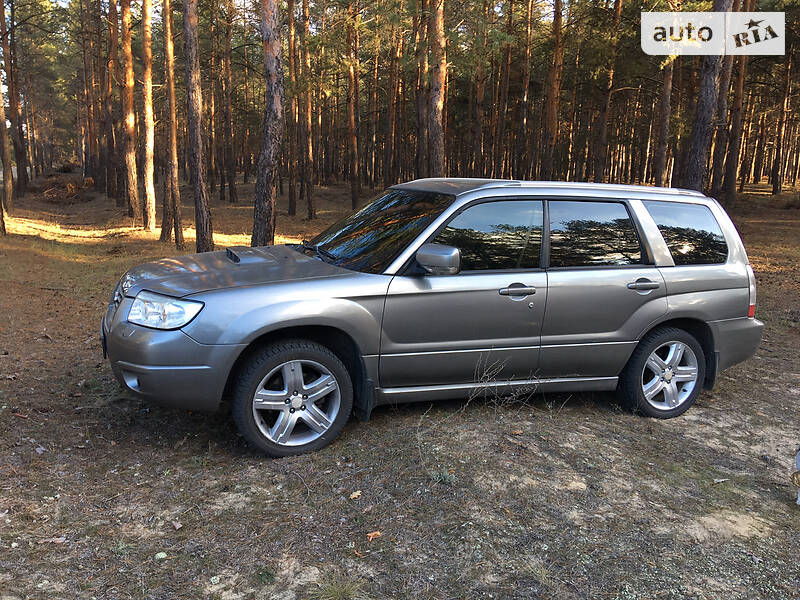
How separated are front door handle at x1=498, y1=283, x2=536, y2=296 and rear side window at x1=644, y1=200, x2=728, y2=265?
1.42 m

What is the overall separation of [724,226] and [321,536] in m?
4.35

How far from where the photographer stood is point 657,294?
206 inches

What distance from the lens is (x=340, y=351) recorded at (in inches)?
181

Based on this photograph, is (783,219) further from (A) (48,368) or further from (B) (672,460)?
(A) (48,368)

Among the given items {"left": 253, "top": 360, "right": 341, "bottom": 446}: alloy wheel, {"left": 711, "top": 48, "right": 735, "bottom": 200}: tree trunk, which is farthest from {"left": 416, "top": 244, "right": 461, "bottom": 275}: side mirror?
{"left": 711, "top": 48, "right": 735, "bottom": 200}: tree trunk

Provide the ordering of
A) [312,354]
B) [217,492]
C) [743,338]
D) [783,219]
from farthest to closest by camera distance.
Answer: [783,219] → [743,338] → [312,354] → [217,492]

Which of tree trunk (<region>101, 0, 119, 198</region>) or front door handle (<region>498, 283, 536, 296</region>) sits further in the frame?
tree trunk (<region>101, 0, 119, 198</region>)

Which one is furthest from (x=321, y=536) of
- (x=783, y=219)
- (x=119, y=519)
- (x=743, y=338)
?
(x=783, y=219)

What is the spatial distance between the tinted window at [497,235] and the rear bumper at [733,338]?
1833 mm

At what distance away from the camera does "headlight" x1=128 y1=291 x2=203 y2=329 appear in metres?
4.13

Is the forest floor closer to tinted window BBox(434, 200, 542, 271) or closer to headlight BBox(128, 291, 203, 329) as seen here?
headlight BBox(128, 291, 203, 329)

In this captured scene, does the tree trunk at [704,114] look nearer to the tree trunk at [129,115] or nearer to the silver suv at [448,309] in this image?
the silver suv at [448,309]

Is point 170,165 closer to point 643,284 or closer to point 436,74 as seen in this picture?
point 436,74

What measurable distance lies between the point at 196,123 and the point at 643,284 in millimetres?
12861
